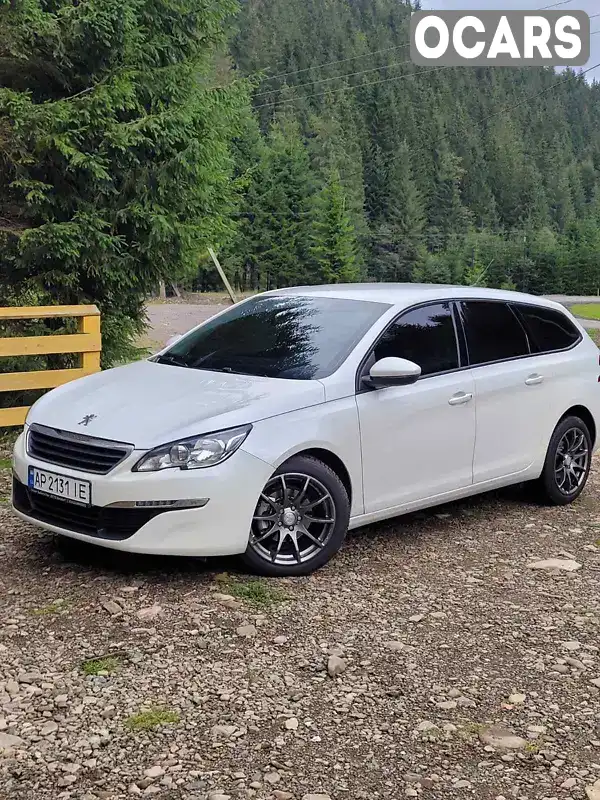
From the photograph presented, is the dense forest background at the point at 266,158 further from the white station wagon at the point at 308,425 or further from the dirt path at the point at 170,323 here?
the dirt path at the point at 170,323

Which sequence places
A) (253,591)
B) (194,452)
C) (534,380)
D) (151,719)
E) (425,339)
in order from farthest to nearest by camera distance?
(534,380) → (425,339) → (253,591) → (194,452) → (151,719)

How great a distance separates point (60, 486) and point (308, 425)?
1376 millimetres

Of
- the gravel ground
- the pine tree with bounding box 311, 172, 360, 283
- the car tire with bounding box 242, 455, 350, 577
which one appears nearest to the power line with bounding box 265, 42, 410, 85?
the pine tree with bounding box 311, 172, 360, 283

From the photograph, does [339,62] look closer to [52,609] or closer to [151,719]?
[52,609]

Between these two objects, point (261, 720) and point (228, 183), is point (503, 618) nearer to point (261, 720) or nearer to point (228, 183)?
point (261, 720)

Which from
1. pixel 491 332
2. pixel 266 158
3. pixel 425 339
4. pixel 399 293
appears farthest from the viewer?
pixel 266 158

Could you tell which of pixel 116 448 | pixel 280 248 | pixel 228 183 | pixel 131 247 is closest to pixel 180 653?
pixel 116 448

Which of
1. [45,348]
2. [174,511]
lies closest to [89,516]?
[174,511]

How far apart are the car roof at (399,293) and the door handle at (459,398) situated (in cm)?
67

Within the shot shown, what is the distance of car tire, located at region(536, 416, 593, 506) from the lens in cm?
675

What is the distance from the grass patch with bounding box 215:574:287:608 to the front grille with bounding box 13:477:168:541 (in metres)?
0.58

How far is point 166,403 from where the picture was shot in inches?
193

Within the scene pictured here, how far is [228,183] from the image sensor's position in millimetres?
11109

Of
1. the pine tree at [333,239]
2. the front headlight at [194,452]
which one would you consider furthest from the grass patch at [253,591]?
the pine tree at [333,239]
